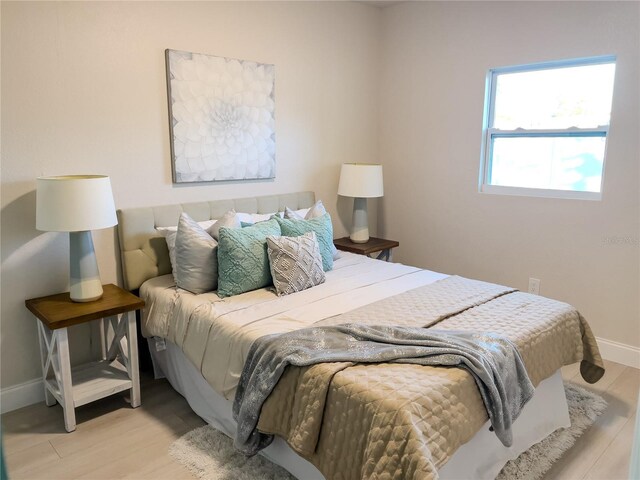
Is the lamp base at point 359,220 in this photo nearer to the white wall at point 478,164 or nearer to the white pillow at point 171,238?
the white wall at point 478,164

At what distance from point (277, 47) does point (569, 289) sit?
2.73 meters

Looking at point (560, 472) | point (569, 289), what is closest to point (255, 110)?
point (569, 289)

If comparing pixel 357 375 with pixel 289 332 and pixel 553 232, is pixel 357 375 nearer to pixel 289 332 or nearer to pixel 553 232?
pixel 289 332

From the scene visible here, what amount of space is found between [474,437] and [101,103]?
2555 millimetres

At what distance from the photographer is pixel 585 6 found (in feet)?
10.0

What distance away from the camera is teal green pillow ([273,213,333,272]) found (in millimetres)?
2986

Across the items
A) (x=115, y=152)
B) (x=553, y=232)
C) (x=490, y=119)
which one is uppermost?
(x=490, y=119)

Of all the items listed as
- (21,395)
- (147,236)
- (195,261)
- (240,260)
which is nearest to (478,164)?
(240,260)

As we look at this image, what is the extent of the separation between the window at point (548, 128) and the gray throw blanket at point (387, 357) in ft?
6.16

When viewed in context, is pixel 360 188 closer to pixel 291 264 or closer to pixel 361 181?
pixel 361 181

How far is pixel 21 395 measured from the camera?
8.64ft

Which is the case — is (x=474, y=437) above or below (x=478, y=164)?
below

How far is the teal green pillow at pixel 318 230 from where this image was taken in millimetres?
2986

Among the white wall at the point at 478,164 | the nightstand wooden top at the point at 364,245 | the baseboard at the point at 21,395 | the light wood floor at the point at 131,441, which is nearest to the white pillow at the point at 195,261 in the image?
the light wood floor at the point at 131,441
